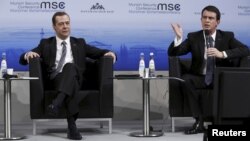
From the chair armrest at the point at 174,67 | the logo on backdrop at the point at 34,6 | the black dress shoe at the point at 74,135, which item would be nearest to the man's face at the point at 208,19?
the chair armrest at the point at 174,67

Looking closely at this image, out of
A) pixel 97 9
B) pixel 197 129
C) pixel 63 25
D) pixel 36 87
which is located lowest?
pixel 197 129

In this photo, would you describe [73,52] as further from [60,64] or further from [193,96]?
[193,96]

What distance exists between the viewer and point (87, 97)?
178 inches

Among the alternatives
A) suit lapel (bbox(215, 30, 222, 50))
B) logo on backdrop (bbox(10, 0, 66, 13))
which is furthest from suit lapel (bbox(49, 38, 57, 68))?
suit lapel (bbox(215, 30, 222, 50))

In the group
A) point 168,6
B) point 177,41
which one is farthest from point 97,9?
point 177,41

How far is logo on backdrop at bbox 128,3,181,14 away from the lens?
5.85 metres

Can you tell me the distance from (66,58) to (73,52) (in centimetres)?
10

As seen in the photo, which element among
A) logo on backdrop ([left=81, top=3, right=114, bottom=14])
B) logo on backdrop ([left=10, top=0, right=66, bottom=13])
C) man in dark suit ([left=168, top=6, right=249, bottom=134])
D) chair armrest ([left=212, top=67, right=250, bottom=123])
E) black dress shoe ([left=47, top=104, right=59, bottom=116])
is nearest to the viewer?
chair armrest ([left=212, top=67, right=250, bottom=123])

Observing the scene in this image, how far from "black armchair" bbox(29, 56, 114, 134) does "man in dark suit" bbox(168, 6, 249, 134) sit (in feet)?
2.55

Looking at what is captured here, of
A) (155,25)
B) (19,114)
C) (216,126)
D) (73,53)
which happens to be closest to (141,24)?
(155,25)

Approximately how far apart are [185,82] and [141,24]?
1604 millimetres

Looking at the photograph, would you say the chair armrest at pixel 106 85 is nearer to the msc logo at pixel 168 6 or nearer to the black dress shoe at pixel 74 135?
the black dress shoe at pixel 74 135

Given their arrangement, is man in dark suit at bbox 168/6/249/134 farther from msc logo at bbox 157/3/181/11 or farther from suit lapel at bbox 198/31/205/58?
msc logo at bbox 157/3/181/11

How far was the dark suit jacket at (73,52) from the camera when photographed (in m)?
4.67
